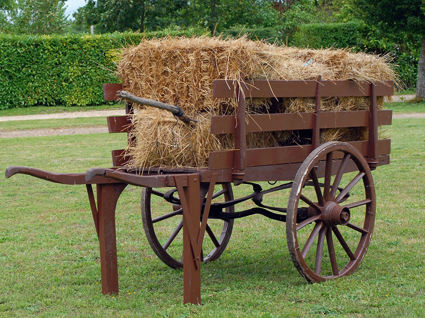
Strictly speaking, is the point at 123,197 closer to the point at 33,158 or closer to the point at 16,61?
the point at 33,158

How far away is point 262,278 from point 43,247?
7.72ft

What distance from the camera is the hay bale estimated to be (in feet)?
13.2

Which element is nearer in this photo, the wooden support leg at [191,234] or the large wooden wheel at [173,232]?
the wooden support leg at [191,234]

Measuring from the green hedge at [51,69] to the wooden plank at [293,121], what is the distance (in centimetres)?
1560

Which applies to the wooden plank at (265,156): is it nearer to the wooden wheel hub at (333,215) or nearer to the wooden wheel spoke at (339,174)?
the wooden wheel spoke at (339,174)

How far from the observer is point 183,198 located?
3.83 meters

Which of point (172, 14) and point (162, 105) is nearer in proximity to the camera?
point (162, 105)

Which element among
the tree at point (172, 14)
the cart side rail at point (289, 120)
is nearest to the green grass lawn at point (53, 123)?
the tree at point (172, 14)

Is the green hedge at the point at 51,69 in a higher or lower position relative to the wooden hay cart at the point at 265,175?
higher

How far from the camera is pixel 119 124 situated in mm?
4629

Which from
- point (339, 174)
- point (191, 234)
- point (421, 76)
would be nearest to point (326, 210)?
point (339, 174)

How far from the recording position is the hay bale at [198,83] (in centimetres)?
401

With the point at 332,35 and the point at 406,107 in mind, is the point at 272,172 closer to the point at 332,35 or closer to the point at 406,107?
the point at 406,107

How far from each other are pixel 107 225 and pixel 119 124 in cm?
93
